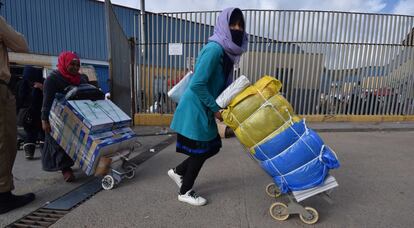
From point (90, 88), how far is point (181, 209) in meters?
1.81

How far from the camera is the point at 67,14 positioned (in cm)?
1598

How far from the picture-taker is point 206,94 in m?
2.54

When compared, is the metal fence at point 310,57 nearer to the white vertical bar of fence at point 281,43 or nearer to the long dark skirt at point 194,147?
the white vertical bar of fence at point 281,43

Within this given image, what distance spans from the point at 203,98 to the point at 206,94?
0.14 feet

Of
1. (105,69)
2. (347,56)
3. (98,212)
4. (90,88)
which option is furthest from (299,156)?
(105,69)

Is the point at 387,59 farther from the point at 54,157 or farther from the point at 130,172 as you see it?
the point at 54,157

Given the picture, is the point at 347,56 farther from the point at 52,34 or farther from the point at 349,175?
the point at 52,34

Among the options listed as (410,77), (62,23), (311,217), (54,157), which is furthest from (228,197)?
(62,23)

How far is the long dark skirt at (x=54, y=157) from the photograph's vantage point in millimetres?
3408

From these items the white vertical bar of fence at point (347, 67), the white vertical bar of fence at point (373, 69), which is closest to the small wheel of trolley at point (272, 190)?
the white vertical bar of fence at point (347, 67)

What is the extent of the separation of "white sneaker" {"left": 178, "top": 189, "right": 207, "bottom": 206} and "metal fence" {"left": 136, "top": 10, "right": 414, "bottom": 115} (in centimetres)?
484

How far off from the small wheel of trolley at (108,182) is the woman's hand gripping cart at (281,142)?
1579 millimetres

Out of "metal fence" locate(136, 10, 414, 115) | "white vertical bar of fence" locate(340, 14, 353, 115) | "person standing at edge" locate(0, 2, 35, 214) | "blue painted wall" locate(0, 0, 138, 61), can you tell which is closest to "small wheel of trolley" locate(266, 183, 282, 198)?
"person standing at edge" locate(0, 2, 35, 214)

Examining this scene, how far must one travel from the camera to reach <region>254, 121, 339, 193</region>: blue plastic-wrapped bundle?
2.35 metres
